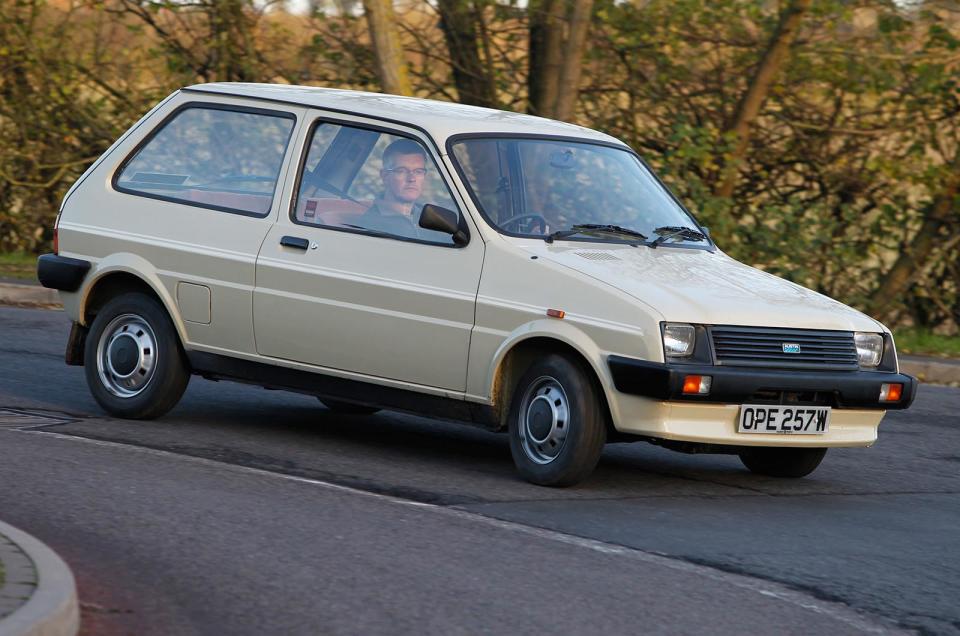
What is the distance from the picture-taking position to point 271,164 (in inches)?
330

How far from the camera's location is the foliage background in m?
17.0

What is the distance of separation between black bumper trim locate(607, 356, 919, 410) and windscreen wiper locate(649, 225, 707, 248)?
123cm

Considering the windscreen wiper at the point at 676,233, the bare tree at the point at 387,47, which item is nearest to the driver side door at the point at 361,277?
the windscreen wiper at the point at 676,233

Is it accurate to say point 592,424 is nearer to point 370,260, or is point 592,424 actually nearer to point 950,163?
point 370,260

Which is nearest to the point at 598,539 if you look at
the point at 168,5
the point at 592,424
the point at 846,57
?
the point at 592,424

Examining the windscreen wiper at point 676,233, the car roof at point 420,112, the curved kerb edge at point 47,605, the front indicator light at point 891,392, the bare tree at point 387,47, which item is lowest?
the curved kerb edge at point 47,605

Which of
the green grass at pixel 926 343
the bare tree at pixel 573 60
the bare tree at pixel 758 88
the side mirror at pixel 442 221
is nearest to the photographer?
the side mirror at pixel 442 221

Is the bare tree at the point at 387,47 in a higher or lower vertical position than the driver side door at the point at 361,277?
higher

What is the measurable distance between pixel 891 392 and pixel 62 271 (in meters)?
4.65

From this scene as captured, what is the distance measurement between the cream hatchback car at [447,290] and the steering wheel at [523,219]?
0.04 ft

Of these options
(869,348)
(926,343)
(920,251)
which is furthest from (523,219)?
(920,251)

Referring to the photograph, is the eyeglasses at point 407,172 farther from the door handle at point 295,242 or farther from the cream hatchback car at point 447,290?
the door handle at point 295,242

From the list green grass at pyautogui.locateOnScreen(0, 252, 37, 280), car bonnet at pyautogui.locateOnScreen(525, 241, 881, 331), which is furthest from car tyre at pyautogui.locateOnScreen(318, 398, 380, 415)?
green grass at pyautogui.locateOnScreen(0, 252, 37, 280)

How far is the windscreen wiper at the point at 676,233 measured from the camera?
816 centimetres
